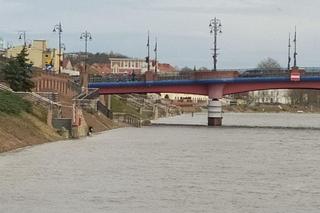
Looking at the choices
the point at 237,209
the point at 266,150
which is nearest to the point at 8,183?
the point at 237,209

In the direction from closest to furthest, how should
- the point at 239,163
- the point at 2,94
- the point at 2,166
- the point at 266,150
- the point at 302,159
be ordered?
the point at 2,166, the point at 239,163, the point at 302,159, the point at 266,150, the point at 2,94

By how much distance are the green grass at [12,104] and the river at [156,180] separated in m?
6.58

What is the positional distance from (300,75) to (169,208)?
293ft

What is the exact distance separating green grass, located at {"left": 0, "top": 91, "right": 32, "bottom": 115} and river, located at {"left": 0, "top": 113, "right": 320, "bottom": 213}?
658cm

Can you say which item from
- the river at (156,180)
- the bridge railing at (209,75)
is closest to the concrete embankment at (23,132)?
the river at (156,180)

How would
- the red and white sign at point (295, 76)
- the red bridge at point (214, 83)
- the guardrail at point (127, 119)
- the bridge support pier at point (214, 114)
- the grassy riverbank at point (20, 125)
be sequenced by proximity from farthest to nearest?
1. the bridge support pier at point (214, 114)
2. the guardrail at point (127, 119)
3. the red bridge at point (214, 83)
4. the red and white sign at point (295, 76)
5. the grassy riverbank at point (20, 125)

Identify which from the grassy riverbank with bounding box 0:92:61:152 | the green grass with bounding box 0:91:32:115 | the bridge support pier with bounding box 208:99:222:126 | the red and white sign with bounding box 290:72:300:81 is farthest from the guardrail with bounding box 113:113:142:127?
the green grass with bounding box 0:91:32:115

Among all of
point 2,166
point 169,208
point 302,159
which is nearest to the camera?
point 169,208

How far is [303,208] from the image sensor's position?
29422 millimetres

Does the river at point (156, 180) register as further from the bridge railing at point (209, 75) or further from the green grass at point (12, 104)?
the bridge railing at point (209, 75)

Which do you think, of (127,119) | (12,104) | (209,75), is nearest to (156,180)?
(12,104)

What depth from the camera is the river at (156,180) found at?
29328mm

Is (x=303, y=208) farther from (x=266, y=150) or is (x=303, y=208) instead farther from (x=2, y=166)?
(x=266, y=150)

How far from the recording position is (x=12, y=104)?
7000cm
